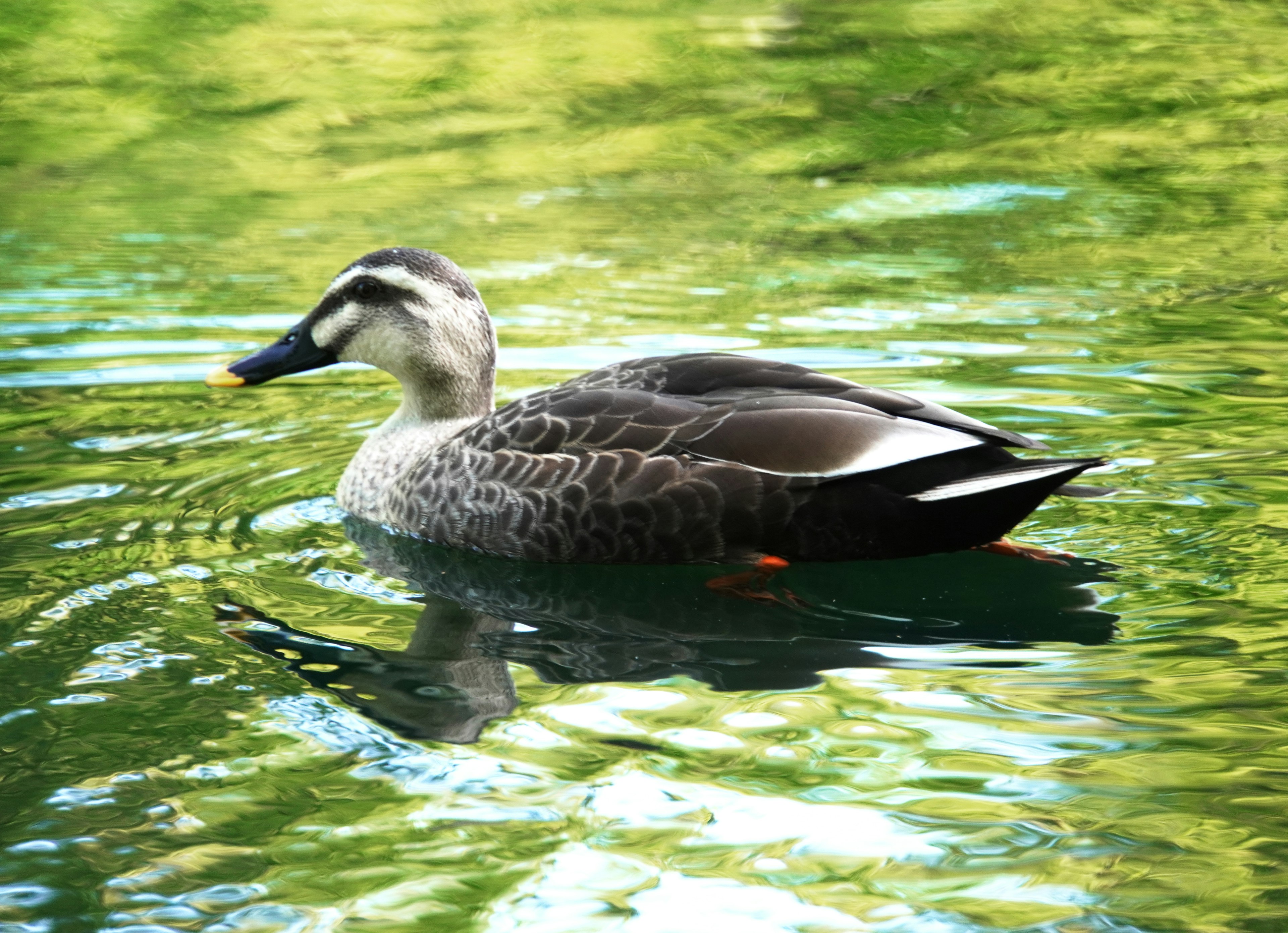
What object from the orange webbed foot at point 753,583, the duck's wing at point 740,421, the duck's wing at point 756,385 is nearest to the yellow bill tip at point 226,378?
the duck's wing at point 740,421

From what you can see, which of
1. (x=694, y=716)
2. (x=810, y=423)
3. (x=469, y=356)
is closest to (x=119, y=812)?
(x=694, y=716)

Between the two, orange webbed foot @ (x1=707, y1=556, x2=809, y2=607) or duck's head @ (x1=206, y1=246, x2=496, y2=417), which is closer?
orange webbed foot @ (x1=707, y1=556, x2=809, y2=607)

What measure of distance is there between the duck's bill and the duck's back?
1.12 meters

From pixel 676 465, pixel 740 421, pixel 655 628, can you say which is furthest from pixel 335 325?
pixel 655 628

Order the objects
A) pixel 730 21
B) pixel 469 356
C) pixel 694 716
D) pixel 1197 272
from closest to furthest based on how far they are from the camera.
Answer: pixel 694 716
pixel 469 356
pixel 1197 272
pixel 730 21

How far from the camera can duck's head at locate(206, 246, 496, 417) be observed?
6445 mm

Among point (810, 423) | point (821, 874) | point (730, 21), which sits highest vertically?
point (730, 21)

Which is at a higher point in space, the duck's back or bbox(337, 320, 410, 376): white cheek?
bbox(337, 320, 410, 376): white cheek

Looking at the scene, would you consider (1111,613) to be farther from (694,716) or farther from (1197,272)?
(1197,272)

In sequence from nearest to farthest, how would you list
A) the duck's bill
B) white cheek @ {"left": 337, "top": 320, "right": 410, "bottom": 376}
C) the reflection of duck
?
the reflection of duck
white cheek @ {"left": 337, "top": 320, "right": 410, "bottom": 376}
the duck's bill

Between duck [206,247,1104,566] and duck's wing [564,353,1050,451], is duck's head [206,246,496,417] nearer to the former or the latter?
duck [206,247,1104,566]

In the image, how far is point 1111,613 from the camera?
4.93 m

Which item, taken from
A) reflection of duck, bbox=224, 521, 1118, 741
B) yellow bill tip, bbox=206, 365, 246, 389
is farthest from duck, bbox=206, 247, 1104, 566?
yellow bill tip, bbox=206, 365, 246, 389

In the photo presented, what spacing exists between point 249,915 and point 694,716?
1.41 meters
